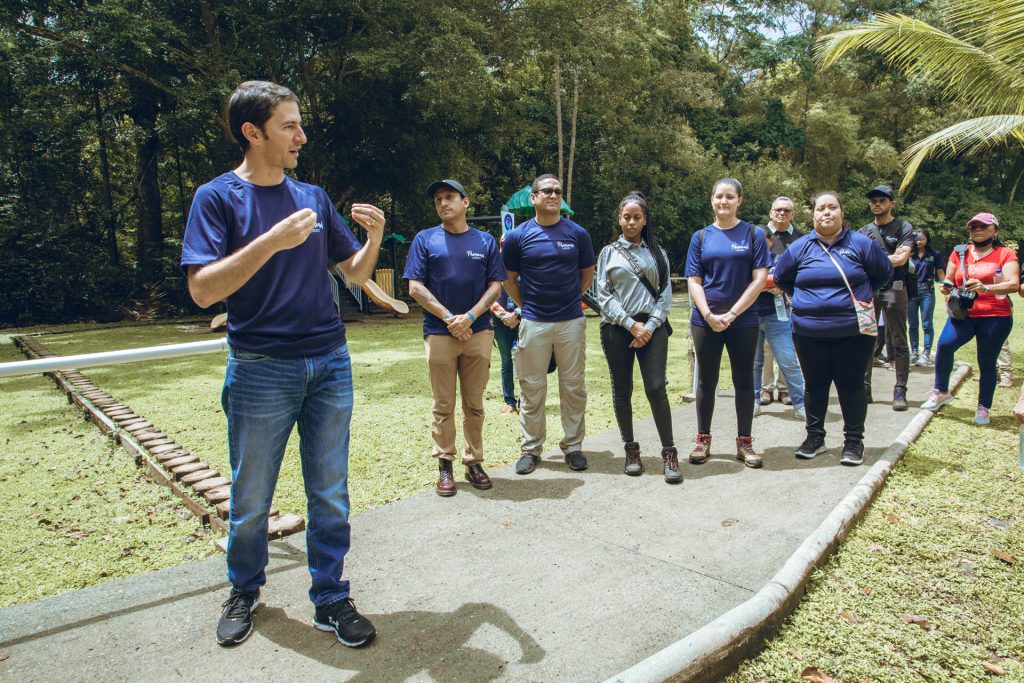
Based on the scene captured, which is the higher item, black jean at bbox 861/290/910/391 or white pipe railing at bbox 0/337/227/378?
white pipe railing at bbox 0/337/227/378

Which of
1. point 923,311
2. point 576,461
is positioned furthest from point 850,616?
point 923,311

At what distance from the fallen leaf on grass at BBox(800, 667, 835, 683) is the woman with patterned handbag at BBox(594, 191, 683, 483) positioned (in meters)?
2.22

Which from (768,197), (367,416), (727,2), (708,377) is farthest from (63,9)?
(727,2)

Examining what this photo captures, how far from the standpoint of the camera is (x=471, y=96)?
16328mm

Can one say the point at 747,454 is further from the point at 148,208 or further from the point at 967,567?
the point at 148,208

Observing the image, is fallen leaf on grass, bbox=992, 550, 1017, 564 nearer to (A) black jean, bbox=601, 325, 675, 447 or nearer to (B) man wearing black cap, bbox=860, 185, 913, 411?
(A) black jean, bbox=601, 325, 675, 447

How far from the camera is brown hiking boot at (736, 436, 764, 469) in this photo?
208 inches

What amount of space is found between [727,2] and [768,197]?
12336 millimetres

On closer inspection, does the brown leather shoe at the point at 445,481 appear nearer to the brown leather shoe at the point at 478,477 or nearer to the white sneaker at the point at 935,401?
the brown leather shoe at the point at 478,477

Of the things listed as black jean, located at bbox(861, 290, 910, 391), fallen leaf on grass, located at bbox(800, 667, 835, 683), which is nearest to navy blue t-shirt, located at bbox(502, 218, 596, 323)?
fallen leaf on grass, located at bbox(800, 667, 835, 683)

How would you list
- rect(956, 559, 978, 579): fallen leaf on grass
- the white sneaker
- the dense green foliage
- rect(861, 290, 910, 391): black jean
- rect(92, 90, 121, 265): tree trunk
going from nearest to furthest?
rect(956, 559, 978, 579): fallen leaf on grass < the white sneaker < rect(861, 290, 910, 391): black jean < the dense green foliage < rect(92, 90, 121, 265): tree trunk

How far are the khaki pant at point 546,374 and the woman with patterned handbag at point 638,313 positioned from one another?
0.80 ft

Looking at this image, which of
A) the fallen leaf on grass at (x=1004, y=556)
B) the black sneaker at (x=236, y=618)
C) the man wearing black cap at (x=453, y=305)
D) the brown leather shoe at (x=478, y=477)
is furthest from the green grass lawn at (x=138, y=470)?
the fallen leaf on grass at (x=1004, y=556)

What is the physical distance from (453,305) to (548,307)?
0.74 meters
